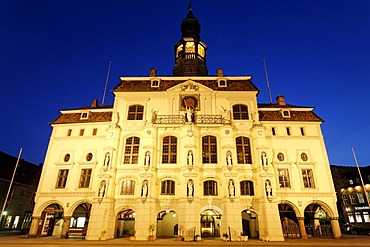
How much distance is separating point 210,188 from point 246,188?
12.5ft

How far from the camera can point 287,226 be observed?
941 inches

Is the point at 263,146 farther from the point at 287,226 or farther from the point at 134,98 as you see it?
the point at 134,98

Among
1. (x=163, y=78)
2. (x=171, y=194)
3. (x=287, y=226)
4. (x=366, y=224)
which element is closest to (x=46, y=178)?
(x=171, y=194)

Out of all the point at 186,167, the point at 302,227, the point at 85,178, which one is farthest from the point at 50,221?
the point at 302,227

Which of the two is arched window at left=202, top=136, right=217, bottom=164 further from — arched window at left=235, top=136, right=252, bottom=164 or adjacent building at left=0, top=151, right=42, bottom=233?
adjacent building at left=0, top=151, right=42, bottom=233

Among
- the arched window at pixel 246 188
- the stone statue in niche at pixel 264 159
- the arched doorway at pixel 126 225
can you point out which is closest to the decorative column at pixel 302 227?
the arched window at pixel 246 188

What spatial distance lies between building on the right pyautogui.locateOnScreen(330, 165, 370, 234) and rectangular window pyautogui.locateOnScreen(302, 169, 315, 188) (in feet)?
72.2

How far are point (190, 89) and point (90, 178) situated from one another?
15660 millimetres

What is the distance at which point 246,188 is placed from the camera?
74.6 feet

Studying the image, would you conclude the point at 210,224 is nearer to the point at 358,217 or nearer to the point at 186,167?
the point at 186,167

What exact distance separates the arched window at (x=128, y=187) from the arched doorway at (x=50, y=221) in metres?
7.34

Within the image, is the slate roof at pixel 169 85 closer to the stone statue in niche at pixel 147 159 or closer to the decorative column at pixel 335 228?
the stone statue in niche at pixel 147 159

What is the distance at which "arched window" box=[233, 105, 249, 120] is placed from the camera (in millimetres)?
26248

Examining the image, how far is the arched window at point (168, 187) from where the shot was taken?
74.1ft
